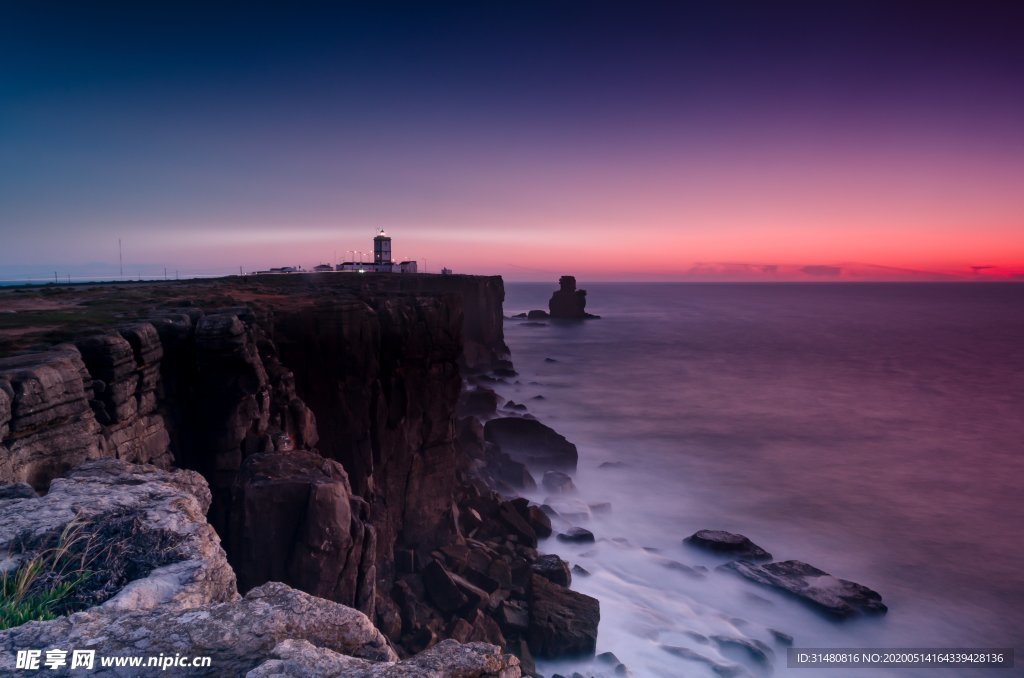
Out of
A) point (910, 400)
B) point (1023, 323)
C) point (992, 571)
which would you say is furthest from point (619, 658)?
point (1023, 323)

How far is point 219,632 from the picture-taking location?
4.55 m

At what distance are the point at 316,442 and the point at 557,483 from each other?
60.7ft

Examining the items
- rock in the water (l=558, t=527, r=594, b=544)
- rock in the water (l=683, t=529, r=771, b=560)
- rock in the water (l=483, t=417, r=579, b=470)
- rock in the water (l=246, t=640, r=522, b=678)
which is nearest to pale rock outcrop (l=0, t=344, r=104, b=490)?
rock in the water (l=246, t=640, r=522, b=678)

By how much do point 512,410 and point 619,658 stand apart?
101 ft

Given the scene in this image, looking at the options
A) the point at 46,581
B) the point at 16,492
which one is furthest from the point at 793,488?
the point at 46,581

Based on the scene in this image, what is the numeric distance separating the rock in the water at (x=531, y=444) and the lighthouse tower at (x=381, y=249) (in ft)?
147

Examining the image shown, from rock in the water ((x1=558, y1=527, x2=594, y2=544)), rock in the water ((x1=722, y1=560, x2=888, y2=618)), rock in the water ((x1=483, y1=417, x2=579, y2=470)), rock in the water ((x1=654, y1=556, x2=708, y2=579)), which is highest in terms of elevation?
rock in the water ((x1=483, y1=417, x2=579, y2=470))

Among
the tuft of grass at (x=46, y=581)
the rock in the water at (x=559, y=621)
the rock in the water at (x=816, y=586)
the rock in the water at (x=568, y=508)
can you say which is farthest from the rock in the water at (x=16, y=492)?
the rock in the water at (x=816, y=586)

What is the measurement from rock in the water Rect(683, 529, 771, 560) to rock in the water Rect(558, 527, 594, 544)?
512 centimetres

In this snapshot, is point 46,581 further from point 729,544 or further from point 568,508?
point 568,508

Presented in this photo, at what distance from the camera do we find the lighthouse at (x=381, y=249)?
7688 cm

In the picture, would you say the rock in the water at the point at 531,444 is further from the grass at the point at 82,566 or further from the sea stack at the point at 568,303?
the sea stack at the point at 568,303

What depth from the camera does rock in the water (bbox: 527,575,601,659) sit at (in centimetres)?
1839

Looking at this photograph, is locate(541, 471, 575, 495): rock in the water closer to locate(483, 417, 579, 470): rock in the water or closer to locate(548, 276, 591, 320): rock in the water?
locate(483, 417, 579, 470): rock in the water
